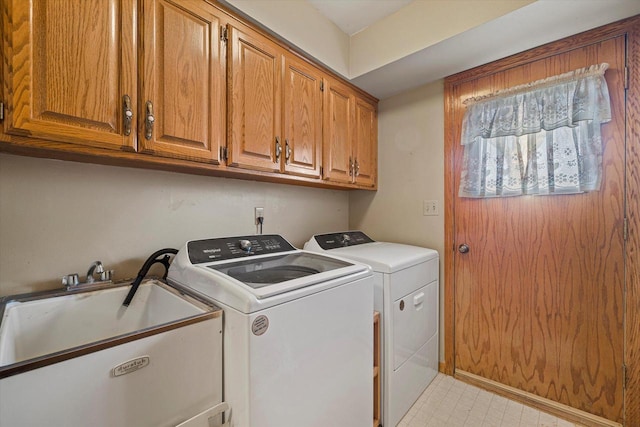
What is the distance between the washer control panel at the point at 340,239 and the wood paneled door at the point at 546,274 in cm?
70

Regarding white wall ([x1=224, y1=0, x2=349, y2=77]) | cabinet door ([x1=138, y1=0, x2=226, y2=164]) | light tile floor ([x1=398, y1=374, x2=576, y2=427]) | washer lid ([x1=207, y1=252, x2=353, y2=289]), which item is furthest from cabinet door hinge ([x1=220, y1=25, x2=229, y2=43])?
light tile floor ([x1=398, y1=374, x2=576, y2=427])

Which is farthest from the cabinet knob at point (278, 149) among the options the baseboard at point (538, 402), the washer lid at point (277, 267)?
the baseboard at point (538, 402)

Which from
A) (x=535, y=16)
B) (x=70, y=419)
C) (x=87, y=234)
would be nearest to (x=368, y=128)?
(x=535, y=16)

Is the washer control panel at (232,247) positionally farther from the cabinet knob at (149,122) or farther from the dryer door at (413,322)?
the dryer door at (413,322)

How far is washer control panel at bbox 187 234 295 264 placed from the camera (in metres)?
1.30

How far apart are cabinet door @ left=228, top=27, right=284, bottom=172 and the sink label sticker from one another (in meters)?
0.91

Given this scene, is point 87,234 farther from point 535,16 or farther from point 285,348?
point 535,16

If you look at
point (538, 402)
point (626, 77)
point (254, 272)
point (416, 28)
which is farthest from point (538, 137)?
point (254, 272)

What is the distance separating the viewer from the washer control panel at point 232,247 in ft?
4.27

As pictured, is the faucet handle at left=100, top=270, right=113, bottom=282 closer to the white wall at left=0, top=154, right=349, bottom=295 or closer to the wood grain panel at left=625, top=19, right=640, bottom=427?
the white wall at left=0, top=154, right=349, bottom=295

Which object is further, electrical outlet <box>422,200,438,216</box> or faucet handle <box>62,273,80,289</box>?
electrical outlet <box>422,200,438,216</box>

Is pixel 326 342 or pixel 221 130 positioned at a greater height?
pixel 221 130

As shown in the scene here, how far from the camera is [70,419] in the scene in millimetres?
647

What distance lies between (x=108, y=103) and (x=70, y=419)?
1.00 meters
